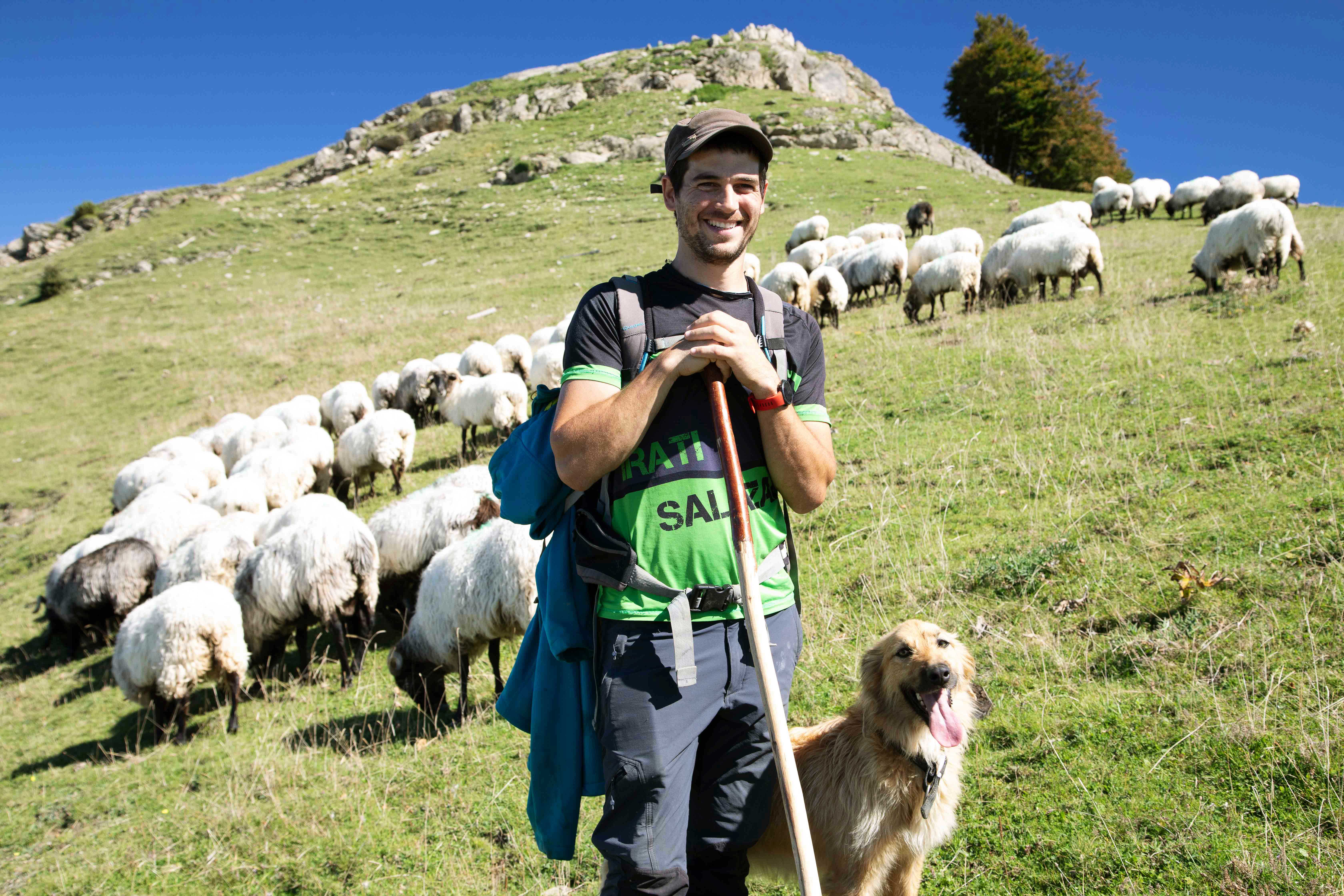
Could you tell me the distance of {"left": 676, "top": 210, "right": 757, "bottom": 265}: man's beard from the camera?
6.09 feet

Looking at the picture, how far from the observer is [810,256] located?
62.8ft

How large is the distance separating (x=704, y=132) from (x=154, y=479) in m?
15.6

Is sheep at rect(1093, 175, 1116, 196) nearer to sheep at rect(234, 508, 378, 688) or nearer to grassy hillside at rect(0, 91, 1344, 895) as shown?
grassy hillside at rect(0, 91, 1344, 895)

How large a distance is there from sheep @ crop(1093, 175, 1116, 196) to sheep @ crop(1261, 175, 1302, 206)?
462 cm

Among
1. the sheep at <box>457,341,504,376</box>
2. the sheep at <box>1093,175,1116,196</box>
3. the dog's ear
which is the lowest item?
the dog's ear

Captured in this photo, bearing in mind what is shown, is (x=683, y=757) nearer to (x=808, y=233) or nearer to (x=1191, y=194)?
(x=808, y=233)

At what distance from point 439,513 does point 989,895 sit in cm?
672

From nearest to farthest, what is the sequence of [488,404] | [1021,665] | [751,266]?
[1021,665] → [488,404] → [751,266]

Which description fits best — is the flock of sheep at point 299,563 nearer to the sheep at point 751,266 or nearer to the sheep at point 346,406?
the sheep at point 346,406

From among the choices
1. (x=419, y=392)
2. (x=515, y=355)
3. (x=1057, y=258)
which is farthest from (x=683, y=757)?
(x=419, y=392)

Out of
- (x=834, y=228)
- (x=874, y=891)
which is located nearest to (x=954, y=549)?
(x=874, y=891)

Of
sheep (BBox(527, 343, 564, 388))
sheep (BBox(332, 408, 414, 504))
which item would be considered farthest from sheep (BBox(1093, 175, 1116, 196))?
sheep (BBox(332, 408, 414, 504))

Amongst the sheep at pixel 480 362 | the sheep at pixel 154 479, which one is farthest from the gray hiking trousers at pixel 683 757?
the sheep at pixel 154 479

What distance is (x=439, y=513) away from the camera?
8.13m
